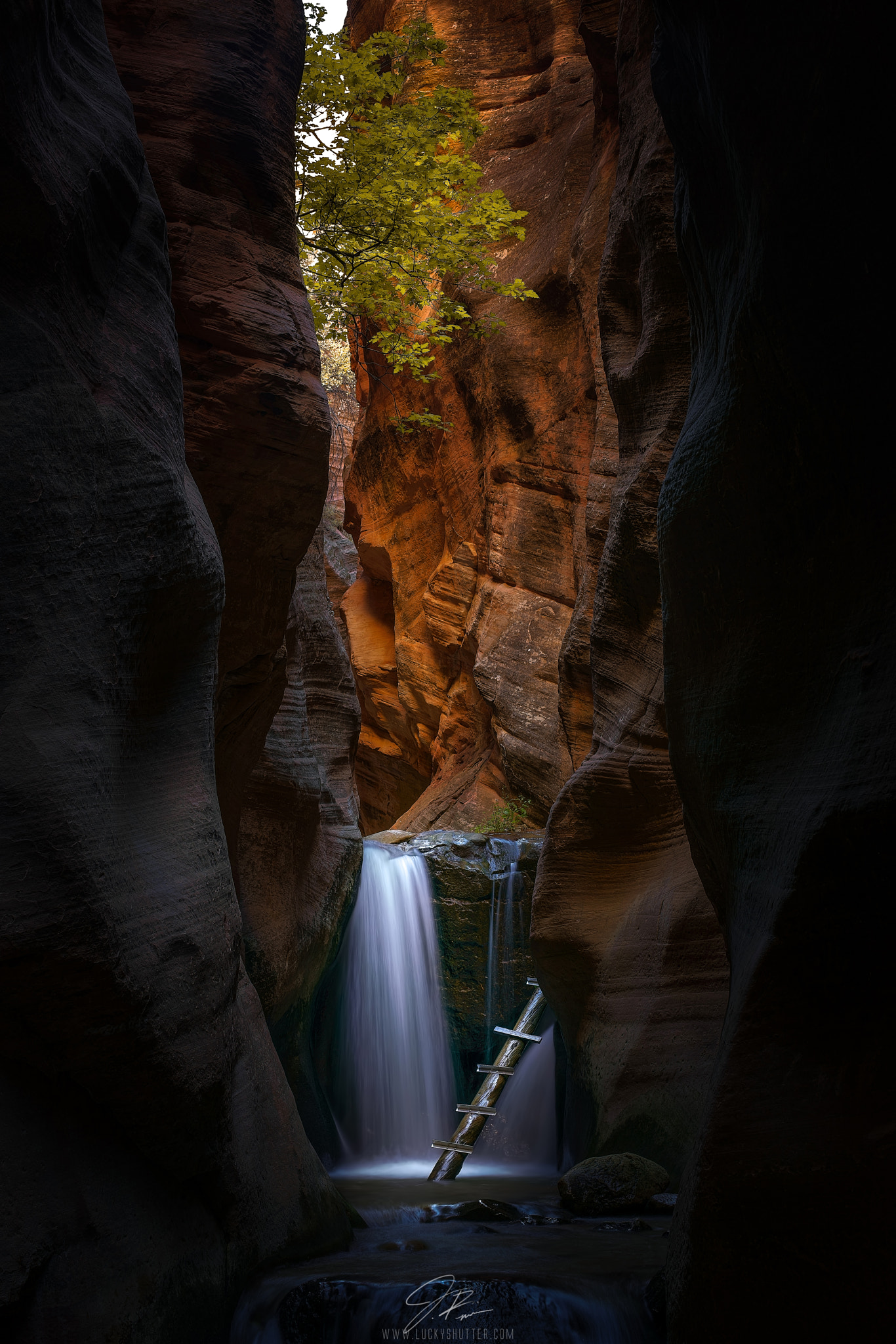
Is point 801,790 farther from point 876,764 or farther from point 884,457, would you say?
point 884,457

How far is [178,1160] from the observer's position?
3953 mm

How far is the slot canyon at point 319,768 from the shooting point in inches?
136

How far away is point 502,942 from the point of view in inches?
449

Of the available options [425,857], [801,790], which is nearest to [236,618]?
[801,790]

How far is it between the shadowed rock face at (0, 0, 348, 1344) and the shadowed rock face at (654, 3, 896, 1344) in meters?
2.11

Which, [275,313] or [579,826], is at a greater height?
[275,313]

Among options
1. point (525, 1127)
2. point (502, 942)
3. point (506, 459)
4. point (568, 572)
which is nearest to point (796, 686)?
point (525, 1127)

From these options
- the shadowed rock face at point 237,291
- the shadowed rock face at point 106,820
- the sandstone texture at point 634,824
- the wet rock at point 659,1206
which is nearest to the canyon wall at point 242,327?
the shadowed rock face at point 237,291

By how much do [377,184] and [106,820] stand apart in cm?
816

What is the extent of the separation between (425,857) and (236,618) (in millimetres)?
5771

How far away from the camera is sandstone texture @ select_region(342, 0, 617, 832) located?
14.7 meters

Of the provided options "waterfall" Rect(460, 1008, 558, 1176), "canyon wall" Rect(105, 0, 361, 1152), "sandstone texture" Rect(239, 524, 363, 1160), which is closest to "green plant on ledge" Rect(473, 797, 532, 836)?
"sandstone texture" Rect(239, 524, 363, 1160)

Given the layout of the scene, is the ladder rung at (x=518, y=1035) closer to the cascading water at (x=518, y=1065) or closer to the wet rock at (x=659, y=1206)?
the cascading water at (x=518, y=1065)

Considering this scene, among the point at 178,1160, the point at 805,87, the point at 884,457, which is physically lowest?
the point at 178,1160
